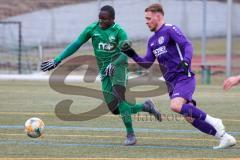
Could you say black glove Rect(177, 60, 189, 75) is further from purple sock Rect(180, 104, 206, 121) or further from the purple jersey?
purple sock Rect(180, 104, 206, 121)

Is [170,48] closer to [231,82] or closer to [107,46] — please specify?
[107,46]

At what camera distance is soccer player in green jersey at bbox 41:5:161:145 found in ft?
34.3

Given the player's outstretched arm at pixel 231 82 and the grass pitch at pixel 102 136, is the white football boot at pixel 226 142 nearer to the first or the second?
the grass pitch at pixel 102 136

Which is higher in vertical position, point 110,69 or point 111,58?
point 111,58

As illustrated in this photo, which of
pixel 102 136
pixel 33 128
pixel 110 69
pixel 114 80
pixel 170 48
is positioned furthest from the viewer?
pixel 102 136

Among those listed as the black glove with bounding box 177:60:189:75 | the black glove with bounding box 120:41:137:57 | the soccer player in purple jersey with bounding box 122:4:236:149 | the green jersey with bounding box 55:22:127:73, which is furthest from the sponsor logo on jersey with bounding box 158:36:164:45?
the green jersey with bounding box 55:22:127:73

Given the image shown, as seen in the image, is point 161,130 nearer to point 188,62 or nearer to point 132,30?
point 188,62

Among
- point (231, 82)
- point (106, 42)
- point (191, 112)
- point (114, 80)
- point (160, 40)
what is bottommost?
point (191, 112)

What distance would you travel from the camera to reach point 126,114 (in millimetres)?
10398

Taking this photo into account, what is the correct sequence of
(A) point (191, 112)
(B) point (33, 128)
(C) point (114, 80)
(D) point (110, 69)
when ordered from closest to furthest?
(A) point (191, 112) < (B) point (33, 128) < (D) point (110, 69) < (C) point (114, 80)

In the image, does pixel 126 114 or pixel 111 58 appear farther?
pixel 111 58

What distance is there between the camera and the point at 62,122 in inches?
→ 517

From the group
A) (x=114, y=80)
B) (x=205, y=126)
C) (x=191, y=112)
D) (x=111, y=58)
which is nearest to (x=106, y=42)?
(x=111, y=58)

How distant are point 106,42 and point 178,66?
55.7 inches
